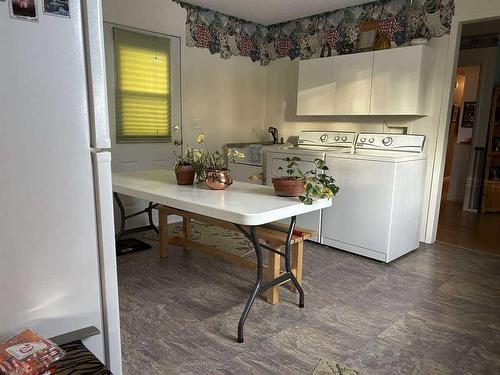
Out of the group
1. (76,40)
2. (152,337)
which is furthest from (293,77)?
(76,40)

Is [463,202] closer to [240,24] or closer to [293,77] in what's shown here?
[293,77]

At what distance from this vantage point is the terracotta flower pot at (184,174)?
254 centimetres

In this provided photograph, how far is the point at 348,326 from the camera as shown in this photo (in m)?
2.23

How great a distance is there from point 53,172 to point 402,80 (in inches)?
129

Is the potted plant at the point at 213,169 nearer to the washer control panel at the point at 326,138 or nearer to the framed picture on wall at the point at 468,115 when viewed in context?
the washer control panel at the point at 326,138

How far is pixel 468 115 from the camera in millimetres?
5887

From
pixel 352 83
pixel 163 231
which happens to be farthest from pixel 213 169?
pixel 352 83

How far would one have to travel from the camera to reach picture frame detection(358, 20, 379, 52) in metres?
3.82

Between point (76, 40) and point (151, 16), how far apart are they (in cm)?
322

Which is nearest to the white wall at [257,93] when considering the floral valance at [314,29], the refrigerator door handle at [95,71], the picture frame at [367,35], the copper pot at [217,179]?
the floral valance at [314,29]

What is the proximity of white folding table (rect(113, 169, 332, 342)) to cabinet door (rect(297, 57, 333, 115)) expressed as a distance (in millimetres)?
1957

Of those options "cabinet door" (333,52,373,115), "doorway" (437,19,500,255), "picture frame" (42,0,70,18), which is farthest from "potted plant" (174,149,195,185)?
"doorway" (437,19,500,255)

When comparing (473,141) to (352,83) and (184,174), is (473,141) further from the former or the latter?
(184,174)

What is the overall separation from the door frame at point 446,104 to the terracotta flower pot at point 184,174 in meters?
2.48
